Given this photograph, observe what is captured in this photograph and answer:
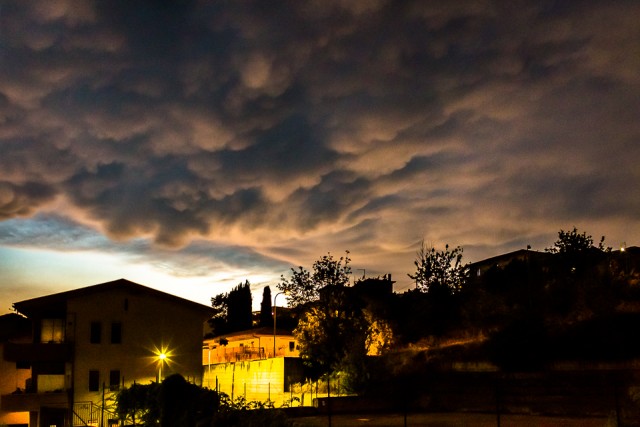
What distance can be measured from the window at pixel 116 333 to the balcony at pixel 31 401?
3675 mm

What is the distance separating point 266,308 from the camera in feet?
249

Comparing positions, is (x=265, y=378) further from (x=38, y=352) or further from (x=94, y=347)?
(x=38, y=352)

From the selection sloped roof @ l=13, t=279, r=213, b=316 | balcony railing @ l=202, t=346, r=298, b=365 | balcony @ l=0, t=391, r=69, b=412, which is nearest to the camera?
balcony @ l=0, t=391, r=69, b=412

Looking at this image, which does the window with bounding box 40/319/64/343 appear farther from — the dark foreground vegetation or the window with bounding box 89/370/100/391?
the dark foreground vegetation

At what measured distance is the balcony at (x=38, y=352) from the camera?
107ft

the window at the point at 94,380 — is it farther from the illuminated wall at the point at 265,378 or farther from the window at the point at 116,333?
the illuminated wall at the point at 265,378

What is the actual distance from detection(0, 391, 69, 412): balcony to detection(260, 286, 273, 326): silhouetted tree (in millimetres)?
42318

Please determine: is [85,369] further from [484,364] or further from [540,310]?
[540,310]

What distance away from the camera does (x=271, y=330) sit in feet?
179

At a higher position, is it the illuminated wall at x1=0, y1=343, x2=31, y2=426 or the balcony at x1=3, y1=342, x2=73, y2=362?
the balcony at x1=3, y1=342, x2=73, y2=362

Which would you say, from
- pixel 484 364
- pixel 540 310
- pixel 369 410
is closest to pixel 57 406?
pixel 369 410

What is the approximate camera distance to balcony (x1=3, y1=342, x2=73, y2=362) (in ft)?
107

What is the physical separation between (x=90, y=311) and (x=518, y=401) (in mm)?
22432

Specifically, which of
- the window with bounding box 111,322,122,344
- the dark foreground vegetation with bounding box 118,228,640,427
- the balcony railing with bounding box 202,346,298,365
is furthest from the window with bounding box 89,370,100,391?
the balcony railing with bounding box 202,346,298,365
